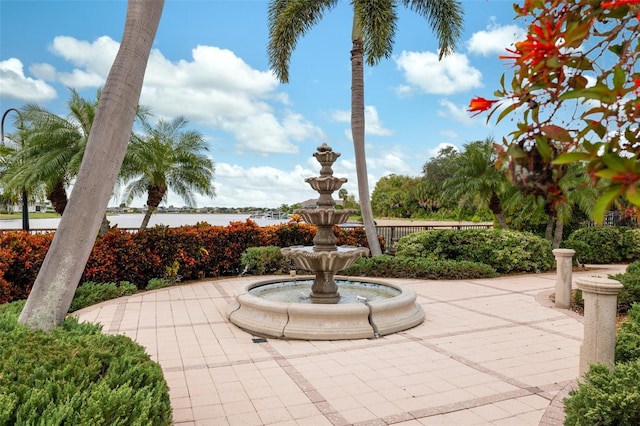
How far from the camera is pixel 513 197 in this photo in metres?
1.18

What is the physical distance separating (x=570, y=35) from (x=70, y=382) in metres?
3.13

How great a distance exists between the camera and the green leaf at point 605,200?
90 centimetres

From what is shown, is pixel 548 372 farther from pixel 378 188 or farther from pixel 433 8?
pixel 378 188

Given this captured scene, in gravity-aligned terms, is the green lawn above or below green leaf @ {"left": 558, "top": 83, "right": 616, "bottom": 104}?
below

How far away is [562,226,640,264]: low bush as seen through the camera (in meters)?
16.1

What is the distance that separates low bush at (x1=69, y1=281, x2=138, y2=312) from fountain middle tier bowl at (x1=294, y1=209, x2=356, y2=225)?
4.54 meters

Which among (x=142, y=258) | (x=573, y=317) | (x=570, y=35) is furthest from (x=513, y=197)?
(x=142, y=258)

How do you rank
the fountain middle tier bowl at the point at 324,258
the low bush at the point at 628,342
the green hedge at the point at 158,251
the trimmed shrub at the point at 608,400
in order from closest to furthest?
the trimmed shrub at the point at 608,400, the low bush at the point at 628,342, the fountain middle tier bowl at the point at 324,258, the green hedge at the point at 158,251

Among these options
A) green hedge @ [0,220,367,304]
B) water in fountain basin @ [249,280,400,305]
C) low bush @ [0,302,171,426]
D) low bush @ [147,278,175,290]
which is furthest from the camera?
low bush @ [147,278,175,290]

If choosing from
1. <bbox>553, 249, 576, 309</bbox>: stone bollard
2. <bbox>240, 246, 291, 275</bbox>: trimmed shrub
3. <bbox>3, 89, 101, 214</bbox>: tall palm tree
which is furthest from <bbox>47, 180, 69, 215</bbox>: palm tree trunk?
<bbox>553, 249, 576, 309</bbox>: stone bollard

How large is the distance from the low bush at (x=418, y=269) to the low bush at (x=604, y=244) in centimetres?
513

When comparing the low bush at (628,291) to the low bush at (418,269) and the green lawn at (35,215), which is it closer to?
the low bush at (418,269)

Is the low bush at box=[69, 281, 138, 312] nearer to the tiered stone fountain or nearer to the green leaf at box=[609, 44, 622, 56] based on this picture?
the tiered stone fountain

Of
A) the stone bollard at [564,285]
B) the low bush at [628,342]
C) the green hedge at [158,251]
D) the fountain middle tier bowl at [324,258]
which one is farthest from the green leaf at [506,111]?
the green hedge at [158,251]
